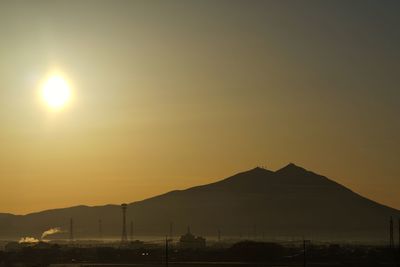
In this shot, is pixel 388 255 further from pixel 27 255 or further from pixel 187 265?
pixel 27 255

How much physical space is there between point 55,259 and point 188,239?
162ft

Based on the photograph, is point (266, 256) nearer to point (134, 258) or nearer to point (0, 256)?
point (134, 258)

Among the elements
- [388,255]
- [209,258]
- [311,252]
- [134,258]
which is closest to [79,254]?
[134,258]

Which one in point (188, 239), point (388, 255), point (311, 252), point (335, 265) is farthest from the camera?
point (188, 239)

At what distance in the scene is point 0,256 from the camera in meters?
92.6

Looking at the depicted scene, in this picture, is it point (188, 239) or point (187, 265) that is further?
point (188, 239)

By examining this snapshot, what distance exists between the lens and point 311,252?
9738 cm

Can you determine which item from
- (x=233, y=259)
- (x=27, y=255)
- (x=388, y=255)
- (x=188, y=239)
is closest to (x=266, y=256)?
(x=233, y=259)

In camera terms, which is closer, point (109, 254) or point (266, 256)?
point (266, 256)

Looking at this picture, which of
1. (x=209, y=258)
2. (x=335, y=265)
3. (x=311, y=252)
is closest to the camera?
(x=335, y=265)

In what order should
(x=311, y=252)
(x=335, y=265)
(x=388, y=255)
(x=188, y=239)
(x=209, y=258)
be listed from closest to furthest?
(x=335, y=265) → (x=388, y=255) → (x=209, y=258) → (x=311, y=252) → (x=188, y=239)

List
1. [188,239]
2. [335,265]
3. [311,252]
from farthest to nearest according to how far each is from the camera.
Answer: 1. [188,239]
2. [311,252]
3. [335,265]

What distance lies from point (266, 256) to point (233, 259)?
3.81 meters

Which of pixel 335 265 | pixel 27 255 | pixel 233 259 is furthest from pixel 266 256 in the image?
pixel 27 255
